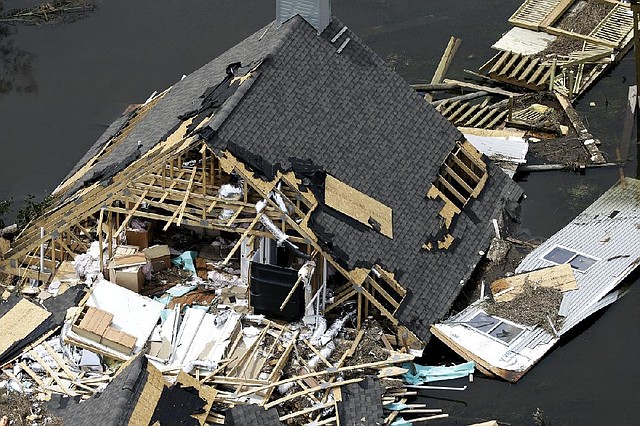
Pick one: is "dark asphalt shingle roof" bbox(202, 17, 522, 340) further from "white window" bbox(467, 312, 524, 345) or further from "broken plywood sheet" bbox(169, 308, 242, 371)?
"broken plywood sheet" bbox(169, 308, 242, 371)

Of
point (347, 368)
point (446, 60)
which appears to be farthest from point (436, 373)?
point (446, 60)

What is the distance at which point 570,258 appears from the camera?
121ft

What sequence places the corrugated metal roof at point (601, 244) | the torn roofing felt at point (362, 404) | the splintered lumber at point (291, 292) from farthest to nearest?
the corrugated metal roof at point (601, 244)
the splintered lumber at point (291, 292)
the torn roofing felt at point (362, 404)

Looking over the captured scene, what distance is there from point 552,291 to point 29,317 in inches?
566

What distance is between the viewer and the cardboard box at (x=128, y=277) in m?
35.0

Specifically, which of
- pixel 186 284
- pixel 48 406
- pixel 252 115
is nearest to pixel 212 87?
pixel 252 115

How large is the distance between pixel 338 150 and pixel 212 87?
15.6 ft

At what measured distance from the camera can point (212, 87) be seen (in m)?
38.1

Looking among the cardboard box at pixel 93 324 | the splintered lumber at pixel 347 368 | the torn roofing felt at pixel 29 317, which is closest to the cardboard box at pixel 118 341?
the cardboard box at pixel 93 324

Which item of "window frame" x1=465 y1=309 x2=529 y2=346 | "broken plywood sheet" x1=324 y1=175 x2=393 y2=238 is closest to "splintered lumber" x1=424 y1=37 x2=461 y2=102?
"broken plywood sheet" x1=324 y1=175 x2=393 y2=238

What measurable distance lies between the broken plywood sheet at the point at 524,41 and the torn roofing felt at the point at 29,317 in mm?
21398

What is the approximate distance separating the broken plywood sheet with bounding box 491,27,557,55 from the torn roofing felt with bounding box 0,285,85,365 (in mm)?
21398

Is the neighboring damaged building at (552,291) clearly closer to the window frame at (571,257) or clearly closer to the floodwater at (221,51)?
the window frame at (571,257)

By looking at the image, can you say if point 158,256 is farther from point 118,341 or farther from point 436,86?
point 436,86
